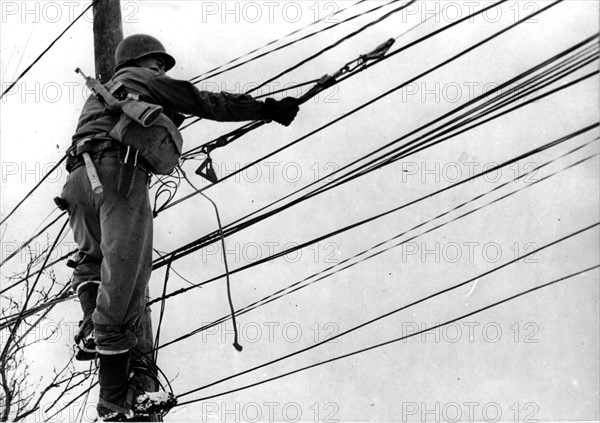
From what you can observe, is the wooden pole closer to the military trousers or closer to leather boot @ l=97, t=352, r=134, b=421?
the military trousers

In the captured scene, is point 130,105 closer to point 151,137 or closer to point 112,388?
point 151,137

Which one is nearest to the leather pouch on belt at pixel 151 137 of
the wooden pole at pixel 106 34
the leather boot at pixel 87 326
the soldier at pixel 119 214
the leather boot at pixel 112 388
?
the soldier at pixel 119 214

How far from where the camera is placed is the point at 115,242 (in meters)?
5.36

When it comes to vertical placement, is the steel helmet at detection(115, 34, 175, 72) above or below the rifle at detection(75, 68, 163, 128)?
above

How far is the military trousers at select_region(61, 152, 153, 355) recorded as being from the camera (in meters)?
5.34

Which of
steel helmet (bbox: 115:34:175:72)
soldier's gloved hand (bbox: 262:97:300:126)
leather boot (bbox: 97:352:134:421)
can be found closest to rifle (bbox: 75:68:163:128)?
steel helmet (bbox: 115:34:175:72)

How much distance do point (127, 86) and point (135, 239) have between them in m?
0.88

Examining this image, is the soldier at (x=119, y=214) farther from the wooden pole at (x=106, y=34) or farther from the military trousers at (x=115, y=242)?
the wooden pole at (x=106, y=34)

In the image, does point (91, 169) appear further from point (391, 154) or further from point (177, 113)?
point (391, 154)

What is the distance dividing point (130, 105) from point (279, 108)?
0.83 metres

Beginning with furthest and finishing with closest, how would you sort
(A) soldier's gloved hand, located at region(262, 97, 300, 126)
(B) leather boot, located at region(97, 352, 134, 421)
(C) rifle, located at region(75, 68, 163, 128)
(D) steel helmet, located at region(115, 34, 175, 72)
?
(D) steel helmet, located at region(115, 34, 175, 72), (A) soldier's gloved hand, located at region(262, 97, 300, 126), (B) leather boot, located at region(97, 352, 134, 421), (C) rifle, located at region(75, 68, 163, 128)

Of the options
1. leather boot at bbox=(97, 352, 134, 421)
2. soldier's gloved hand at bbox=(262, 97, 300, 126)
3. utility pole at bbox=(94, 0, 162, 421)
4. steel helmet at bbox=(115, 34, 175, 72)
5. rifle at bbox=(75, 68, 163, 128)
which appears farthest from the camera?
utility pole at bbox=(94, 0, 162, 421)

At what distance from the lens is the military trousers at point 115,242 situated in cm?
534

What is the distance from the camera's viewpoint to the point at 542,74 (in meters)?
5.69
